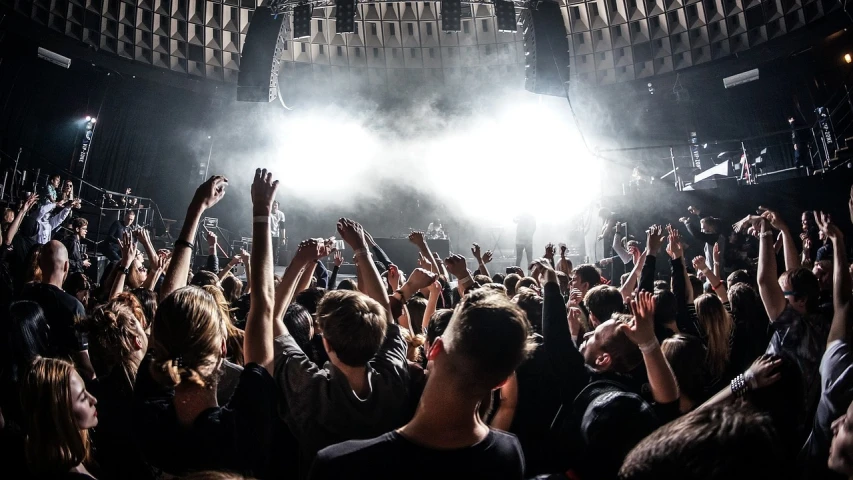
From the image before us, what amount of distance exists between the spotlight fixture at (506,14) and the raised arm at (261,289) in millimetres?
9923

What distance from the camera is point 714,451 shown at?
3.06ft

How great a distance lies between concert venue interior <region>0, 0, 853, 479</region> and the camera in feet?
42.9

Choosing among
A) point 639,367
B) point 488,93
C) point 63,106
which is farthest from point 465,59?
point 639,367

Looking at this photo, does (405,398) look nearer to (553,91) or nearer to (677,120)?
(553,91)

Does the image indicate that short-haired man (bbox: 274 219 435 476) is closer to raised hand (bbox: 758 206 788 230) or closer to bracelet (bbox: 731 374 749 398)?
bracelet (bbox: 731 374 749 398)

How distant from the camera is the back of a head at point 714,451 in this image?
36.0 inches

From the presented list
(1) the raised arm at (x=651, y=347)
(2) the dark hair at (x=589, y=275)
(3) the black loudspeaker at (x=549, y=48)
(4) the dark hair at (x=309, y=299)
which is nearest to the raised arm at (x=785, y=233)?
(2) the dark hair at (x=589, y=275)

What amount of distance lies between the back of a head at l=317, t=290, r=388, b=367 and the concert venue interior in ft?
32.3

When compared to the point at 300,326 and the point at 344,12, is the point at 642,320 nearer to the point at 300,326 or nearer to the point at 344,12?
the point at 300,326

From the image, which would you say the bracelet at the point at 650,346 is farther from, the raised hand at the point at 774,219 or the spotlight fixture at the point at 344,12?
the spotlight fixture at the point at 344,12

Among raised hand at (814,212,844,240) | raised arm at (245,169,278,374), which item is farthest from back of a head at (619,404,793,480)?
raised hand at (814,212,844,240)

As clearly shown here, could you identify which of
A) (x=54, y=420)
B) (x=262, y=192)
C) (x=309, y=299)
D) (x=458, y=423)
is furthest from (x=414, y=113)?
(x=458, y=423)

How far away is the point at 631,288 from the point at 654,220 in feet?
24.1

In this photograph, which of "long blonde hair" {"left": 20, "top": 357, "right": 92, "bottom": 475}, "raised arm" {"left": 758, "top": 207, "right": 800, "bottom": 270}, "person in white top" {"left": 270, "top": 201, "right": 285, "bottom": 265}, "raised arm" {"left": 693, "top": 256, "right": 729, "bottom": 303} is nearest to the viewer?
"long blonde hair" {"left": 20, "top": 357, "right": 92, "bottom": 475}
